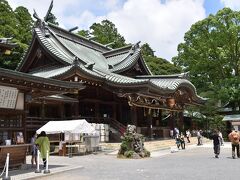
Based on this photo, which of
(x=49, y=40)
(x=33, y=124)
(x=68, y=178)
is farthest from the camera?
Result: (x=49, y=40)

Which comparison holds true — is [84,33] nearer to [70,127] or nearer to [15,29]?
[15,29]

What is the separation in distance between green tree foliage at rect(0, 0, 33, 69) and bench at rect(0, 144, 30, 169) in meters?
21.7

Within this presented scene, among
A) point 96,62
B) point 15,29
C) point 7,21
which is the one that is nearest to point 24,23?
point 7,21

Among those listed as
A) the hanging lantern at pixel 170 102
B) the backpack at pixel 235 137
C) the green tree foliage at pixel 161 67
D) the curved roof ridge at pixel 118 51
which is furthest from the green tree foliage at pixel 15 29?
the backpack at pixel 235 137

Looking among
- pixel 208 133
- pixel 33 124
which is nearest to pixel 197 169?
pixel 33 124

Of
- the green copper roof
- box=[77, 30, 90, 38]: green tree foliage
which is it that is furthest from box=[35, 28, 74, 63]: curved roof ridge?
box=[77, 30, 90, 38]: green tree foliage

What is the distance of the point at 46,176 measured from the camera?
11984 mm

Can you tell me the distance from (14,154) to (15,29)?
28.6 meters

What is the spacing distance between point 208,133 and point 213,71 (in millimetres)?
9217

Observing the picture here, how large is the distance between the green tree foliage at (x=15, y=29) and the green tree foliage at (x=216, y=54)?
22.2 metres

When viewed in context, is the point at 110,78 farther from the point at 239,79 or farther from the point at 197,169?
the point at 239,79

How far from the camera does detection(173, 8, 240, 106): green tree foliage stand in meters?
41.6

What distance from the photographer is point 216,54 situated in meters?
42.9

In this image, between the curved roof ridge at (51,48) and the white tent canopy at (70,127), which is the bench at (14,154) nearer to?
the white tent canopy at (70,127)
